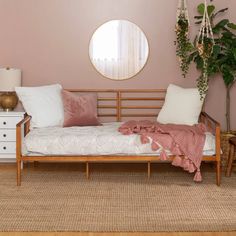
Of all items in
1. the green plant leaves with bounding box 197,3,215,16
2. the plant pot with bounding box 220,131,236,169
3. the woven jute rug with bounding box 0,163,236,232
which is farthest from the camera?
the green plant leaves with bounding box 197,3,215,16

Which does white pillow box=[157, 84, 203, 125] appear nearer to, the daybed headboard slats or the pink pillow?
the daybed headboard slats

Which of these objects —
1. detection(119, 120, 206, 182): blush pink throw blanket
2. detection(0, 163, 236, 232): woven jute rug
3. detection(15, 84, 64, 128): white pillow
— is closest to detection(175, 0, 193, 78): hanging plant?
detection(119, 120, 206, 182): blush pink throw blanket

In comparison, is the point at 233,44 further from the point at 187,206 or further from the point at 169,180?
the point at 187,206

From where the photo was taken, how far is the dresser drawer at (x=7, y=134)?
20.1ft

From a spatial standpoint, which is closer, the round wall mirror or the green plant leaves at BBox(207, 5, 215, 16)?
the green plant leaves at BBox(207, 5, 215, 16)

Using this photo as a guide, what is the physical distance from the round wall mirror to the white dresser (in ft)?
3.71

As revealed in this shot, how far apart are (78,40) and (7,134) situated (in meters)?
1.38

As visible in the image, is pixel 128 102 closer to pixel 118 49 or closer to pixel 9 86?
pixel 118 49

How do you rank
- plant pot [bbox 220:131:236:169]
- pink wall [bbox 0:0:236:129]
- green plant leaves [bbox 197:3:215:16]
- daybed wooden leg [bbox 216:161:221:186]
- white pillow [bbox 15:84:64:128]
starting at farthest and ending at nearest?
pink wall [bbox 0:0:236:129], green plant leaves [bbox 197:3:215:16], plant pot [bbox 220:131:236:169], white pillow [bbox 15:84:64:128], daybed wooden leg [bbox 216:161:221:186]

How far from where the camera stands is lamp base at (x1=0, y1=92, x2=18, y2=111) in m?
6.27

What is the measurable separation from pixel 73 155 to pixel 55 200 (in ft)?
2.18

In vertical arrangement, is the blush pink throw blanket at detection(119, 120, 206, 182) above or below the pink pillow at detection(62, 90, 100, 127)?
below

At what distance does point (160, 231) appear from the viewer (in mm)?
3949

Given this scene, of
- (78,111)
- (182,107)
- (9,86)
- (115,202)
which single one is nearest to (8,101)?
(9,86)
